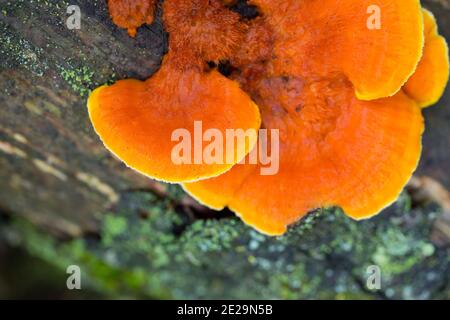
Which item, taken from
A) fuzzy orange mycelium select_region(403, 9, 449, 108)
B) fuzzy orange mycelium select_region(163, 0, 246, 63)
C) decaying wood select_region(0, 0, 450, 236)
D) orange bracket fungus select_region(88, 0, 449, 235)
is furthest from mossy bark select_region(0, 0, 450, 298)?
fuzzy orange mycelium select_region(403, 9, 449, 108)

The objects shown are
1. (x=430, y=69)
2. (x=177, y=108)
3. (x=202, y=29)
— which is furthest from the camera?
(x=430, y=69)

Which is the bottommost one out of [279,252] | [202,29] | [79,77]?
[279,252]

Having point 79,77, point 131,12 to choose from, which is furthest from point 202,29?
point 79,77

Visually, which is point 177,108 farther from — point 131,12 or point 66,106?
point 66,106

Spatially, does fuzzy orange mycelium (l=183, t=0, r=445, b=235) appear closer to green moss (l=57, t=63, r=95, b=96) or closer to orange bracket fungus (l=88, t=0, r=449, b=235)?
orange bracket fungus (l=88, t=0, r=449, b=235)

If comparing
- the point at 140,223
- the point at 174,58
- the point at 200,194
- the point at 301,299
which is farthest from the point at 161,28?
the point at 301,299

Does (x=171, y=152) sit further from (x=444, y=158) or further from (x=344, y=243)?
(x=444, y=158)

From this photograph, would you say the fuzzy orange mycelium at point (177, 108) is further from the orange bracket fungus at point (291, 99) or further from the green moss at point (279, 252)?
the green moss at point (279, 252)

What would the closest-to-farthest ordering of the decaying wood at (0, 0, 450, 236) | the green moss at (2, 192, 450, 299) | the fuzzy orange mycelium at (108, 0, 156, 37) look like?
the fuzzy orange mycelium at (108, 0, 156, 37) < the decaying wood at (0, 0, 450, 236) < the green moss at (2, 192, 450, 299)
